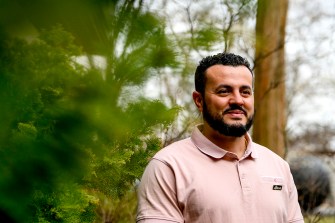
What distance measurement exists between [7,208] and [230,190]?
161 cm

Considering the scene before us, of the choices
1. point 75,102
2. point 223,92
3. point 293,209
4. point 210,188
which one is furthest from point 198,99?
point 75,102

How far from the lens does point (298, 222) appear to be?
2430mm

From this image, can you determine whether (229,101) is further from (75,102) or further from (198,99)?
(75,102)

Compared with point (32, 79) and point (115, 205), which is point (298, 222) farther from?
point (115, 205)

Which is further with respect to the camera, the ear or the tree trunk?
the tree trunk

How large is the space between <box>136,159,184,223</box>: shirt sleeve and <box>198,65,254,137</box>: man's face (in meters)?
0.30

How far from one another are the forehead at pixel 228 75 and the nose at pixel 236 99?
0.16ft

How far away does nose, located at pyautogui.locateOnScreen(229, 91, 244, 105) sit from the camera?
90.7 inches

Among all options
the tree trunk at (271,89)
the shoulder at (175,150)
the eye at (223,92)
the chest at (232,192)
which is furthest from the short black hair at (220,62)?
the tree trunk at (271,89)

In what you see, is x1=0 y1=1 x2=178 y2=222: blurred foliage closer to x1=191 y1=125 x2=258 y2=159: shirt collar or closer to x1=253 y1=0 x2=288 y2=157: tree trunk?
x1=191 y1=125 x2=258 y2=159: shirt collar

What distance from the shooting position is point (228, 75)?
2.38m

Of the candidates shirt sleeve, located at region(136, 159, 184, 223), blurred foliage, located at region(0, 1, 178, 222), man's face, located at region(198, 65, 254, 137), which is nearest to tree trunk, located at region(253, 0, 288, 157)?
man's face, located at region(198, 65, 254, 137)

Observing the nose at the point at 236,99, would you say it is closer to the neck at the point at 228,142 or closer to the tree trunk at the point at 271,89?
the neck at the point at 228,142

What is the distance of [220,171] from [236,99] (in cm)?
29
